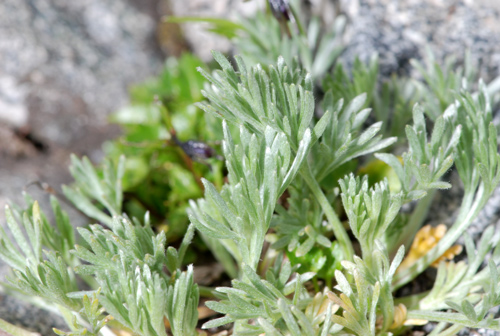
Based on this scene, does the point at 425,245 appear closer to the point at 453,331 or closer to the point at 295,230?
the point at 453,331

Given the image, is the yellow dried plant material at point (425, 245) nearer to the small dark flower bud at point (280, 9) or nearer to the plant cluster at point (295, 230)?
the plant cluster at point (295, 230)

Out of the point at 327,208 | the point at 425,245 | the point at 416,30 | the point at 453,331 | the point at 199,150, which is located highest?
the point at 416,30

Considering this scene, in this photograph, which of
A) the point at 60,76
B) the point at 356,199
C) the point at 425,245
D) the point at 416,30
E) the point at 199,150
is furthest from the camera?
the point at 60,76

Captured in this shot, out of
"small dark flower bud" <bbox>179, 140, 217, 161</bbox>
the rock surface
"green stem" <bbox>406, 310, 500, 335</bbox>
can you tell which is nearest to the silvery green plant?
"green stem" <bbox>406, 310, 500, 335</bbox>

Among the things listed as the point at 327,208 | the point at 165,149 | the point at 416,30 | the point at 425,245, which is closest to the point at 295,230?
the point at 327,208

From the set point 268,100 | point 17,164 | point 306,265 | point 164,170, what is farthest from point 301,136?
point 17,164

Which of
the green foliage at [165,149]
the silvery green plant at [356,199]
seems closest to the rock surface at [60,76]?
the green foliage at [165,149]
